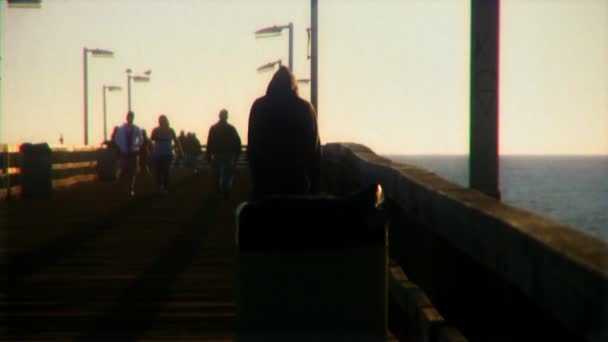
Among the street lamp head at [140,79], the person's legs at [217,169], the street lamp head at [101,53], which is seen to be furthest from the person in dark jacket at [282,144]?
the street lamp head at [140,79]

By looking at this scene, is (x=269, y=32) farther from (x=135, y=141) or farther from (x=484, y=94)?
(x=484, y=94)

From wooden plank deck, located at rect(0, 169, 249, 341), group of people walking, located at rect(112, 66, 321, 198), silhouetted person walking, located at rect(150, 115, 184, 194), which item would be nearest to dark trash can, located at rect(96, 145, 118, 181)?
silhouetted person walking, located at rect(150, 115, 184, 194)

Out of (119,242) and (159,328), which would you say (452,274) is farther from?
(119,242)

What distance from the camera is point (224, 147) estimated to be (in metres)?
24.0

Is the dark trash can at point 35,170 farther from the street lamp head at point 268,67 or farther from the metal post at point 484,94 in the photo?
the street lamp head at point 268,67

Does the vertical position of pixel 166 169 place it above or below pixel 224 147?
below

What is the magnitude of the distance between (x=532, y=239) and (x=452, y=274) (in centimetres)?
247

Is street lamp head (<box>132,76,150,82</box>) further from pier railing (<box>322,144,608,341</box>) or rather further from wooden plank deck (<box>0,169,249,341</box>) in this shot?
pier railing (<box>322,144,608,341</box>)

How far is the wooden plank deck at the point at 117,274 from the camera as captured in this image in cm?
813

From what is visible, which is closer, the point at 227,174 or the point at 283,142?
the point at 283,142

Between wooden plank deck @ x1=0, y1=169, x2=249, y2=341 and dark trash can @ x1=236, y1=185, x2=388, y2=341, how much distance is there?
247 centimetres

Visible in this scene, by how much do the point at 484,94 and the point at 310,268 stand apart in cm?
345

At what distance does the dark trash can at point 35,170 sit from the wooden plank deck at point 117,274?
9.30ft

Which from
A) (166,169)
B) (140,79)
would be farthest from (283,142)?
(140,79)
